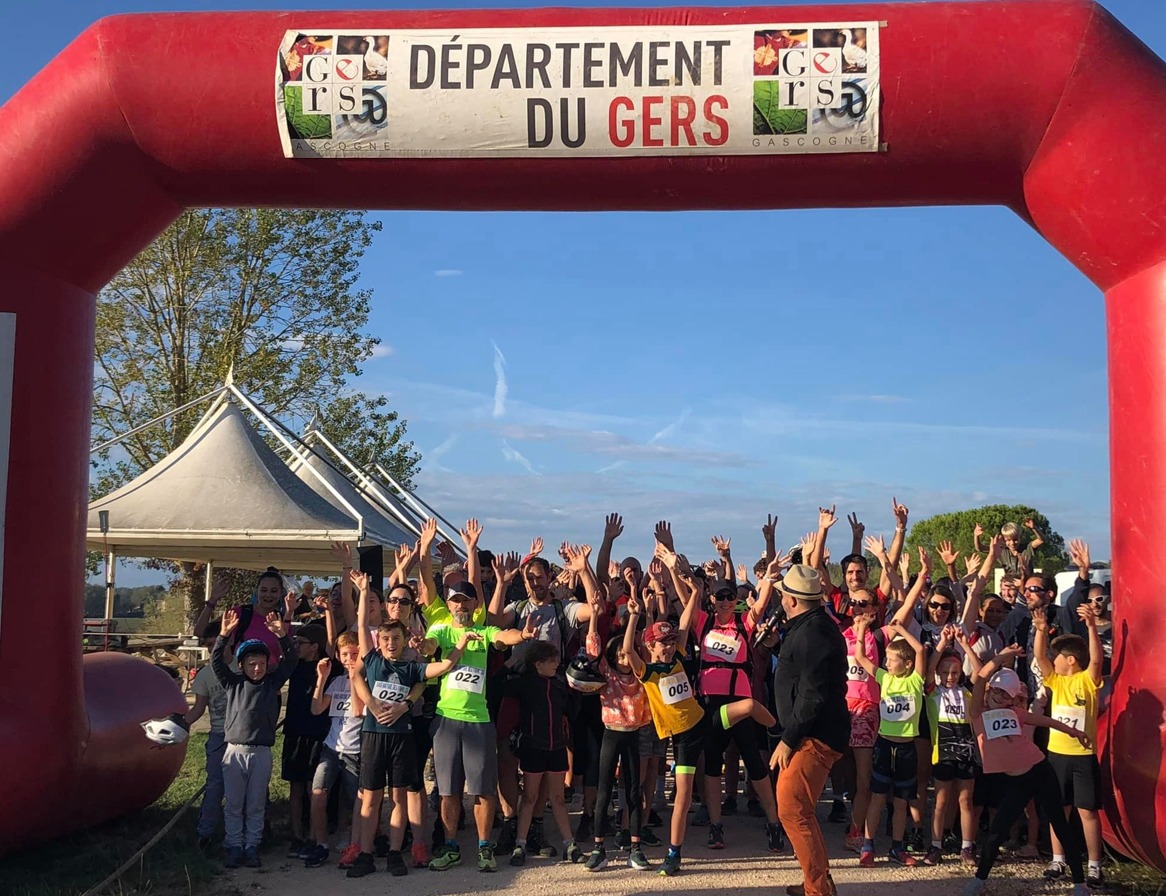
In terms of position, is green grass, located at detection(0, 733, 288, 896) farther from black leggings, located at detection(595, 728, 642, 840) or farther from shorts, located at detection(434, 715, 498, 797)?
black leggings, located at detection(595, 728, 642, 840)

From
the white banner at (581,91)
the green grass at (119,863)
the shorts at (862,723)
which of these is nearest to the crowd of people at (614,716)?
the shorts at (862,723)

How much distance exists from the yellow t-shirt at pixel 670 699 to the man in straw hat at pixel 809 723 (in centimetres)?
100

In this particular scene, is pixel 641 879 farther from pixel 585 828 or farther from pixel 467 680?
pixel 467 680

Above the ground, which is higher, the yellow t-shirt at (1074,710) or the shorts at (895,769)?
the yellow t-shirt at (1074,710)

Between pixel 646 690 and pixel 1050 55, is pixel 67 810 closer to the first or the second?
pixel 646 690

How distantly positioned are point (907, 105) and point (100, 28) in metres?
4.31

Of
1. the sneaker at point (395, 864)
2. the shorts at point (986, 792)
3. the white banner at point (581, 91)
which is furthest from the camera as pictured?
the shorts at point (986, 792)

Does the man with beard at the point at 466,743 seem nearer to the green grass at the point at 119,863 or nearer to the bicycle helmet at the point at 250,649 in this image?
the bicycle helmet at the point at 250,649

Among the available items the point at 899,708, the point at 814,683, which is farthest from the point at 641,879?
the point at 899,708

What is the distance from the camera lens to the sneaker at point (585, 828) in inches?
287

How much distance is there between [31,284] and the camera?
600 cm

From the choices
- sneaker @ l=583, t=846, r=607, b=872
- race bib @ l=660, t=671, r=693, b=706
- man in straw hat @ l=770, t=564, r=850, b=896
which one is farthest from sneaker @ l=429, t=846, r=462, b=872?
man in straw hat @ l=770, t=564, r=850, b=896

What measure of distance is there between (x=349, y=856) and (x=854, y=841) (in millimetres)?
3111

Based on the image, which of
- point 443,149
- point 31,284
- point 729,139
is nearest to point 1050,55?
point 729,139
